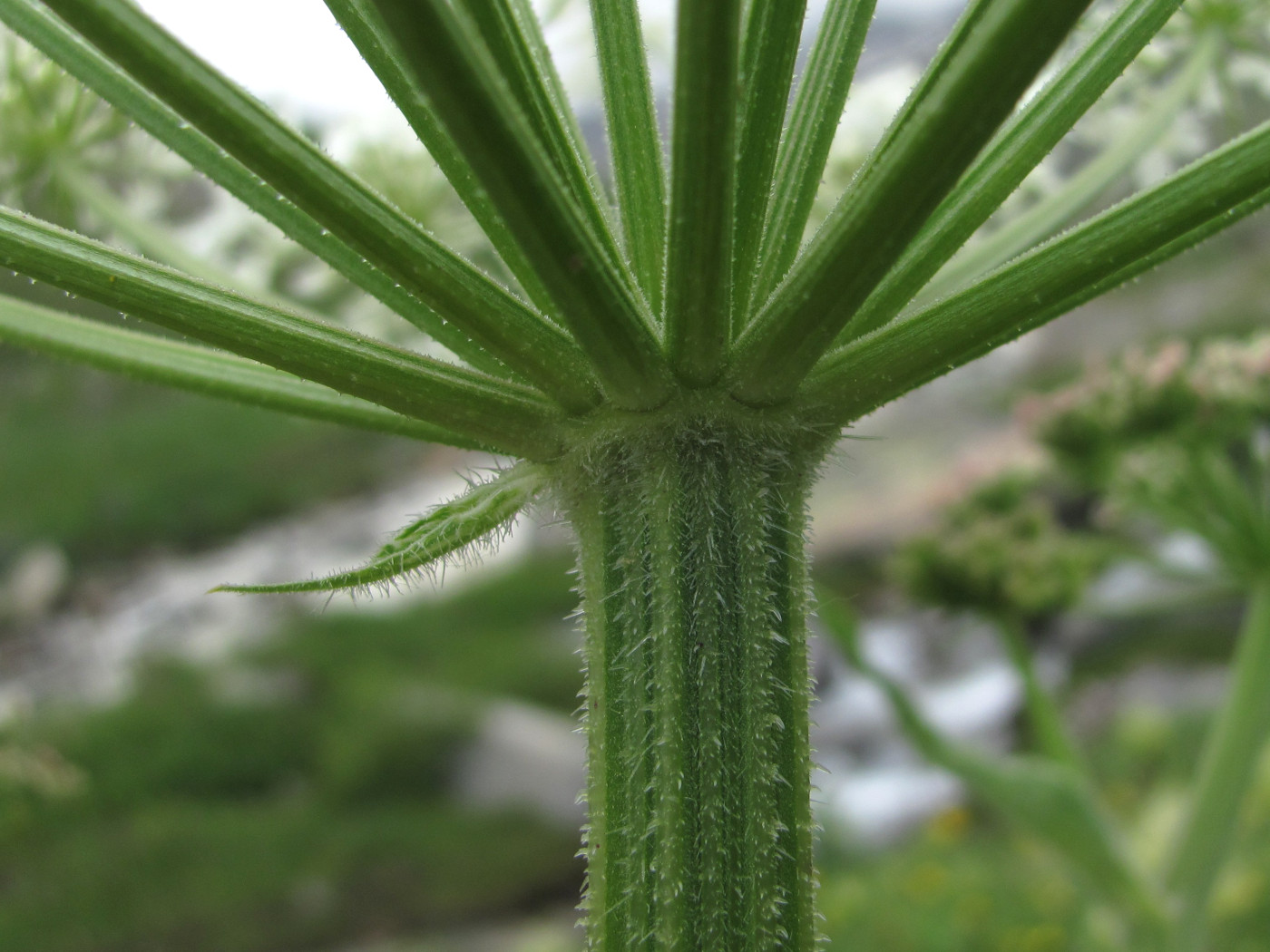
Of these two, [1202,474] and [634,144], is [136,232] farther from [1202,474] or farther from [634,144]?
[1202,474]

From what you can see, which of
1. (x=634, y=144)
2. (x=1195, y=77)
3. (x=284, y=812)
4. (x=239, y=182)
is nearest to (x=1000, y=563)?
(x=1195, y=77)

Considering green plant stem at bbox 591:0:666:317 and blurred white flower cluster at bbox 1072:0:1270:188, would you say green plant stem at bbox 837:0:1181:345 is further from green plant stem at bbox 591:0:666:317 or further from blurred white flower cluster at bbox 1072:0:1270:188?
blurred white flower cluster at bbox 1072:0:1270:188

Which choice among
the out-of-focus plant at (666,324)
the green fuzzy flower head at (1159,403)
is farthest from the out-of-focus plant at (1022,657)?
the out-of-focus plant at (666,324)

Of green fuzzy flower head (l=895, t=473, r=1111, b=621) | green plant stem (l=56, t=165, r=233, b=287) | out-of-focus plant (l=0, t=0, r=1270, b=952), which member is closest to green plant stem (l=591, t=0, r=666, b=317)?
out-of-focus plant (l=0, t=0, r=1270, b=952)

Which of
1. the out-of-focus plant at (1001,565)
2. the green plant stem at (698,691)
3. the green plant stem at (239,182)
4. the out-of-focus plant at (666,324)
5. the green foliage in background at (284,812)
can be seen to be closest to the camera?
the out-of-focus plant at (666,324)

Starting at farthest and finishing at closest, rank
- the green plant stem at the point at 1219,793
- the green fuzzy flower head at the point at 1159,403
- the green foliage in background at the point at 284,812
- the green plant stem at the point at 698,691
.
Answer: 1. the green foliage in background at the point at 284,812
2. the green fuzzy flower head at the point at 1159,403
3. the green plant stem at the point at 1219,793
4. the green plant stem at the point at 698,691

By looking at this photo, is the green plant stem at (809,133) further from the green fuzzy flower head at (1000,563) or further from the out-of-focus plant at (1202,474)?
the green fuzzy flower head at (1000,563)

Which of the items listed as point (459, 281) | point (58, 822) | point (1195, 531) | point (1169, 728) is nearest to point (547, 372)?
point (459, 281)

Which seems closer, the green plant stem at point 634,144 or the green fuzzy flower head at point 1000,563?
the green plant stem at point 634,144

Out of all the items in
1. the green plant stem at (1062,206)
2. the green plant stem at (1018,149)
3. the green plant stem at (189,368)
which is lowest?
the green plant stem at (189,368)

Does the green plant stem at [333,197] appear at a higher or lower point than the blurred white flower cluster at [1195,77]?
lower
